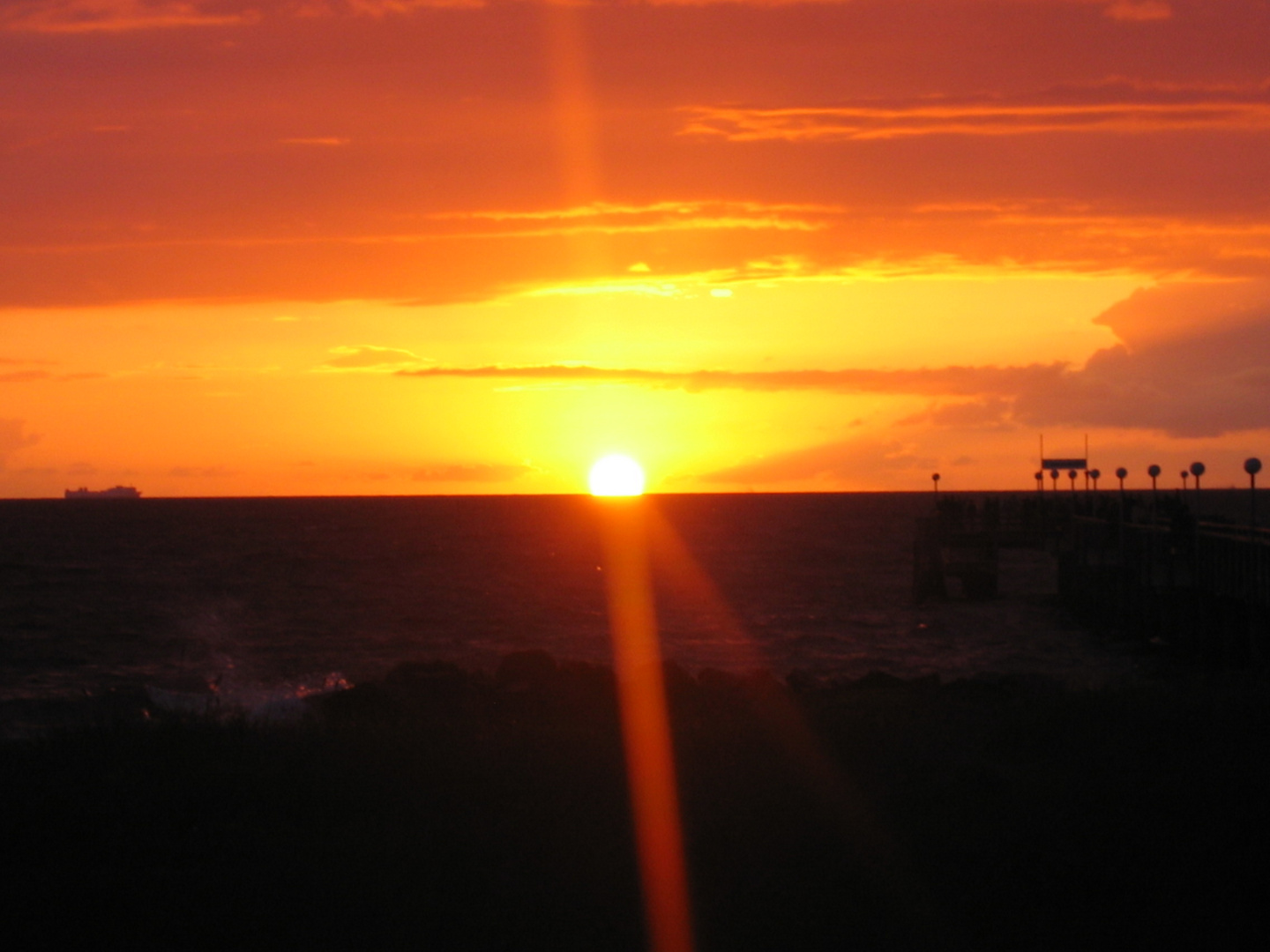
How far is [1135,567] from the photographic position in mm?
35281

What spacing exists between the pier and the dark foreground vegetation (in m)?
12.4

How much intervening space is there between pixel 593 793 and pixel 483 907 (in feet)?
7.82

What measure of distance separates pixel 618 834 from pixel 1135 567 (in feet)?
97.3

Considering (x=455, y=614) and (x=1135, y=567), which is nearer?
(x=1135, y=567)

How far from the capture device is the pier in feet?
79.6

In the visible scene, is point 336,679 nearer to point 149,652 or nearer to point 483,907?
point 149,652

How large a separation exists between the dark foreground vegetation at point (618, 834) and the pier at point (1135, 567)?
12.4 m

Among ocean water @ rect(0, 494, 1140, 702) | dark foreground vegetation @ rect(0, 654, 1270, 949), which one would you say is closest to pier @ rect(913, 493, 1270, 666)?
ocean water @ rect(0, 494, 1140, 702)

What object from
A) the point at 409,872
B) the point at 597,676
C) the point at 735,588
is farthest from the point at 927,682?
the point at 735,588

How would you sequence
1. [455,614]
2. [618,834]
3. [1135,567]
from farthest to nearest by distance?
[455,614] → [1135,567] → [618,834]

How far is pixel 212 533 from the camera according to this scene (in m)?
122

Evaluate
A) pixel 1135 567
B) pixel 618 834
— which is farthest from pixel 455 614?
pixel 618 834

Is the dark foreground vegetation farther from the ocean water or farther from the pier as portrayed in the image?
the ocean water

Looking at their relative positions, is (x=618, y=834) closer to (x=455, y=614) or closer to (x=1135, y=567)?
(x=1135, y=567)
